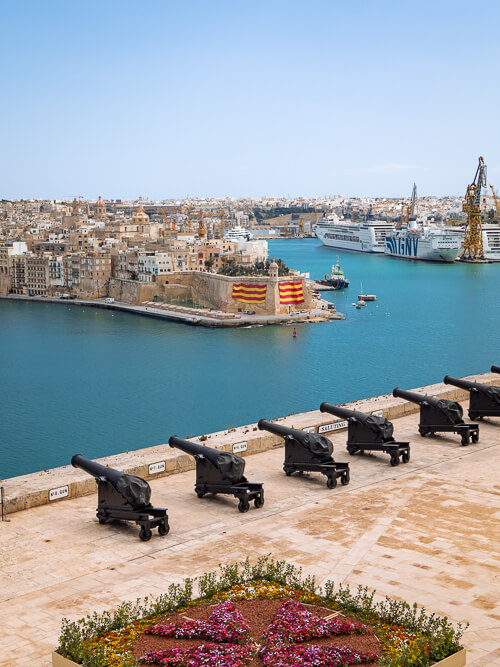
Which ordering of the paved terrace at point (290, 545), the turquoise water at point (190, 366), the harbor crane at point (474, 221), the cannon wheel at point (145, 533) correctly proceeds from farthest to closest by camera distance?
the harbor crane at point (474, 221) < the turquoise water at point (190, 366) < the cannon wheel at point (145, 533) < the paved terrace at point (290, 545)

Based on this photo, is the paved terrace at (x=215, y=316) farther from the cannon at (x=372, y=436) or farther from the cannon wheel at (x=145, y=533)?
the cannon wheel at (x=145, y=533)

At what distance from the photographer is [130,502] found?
584 centimetres

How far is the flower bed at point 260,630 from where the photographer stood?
3.87 meters

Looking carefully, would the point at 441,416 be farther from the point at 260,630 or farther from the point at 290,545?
the point at 260,630

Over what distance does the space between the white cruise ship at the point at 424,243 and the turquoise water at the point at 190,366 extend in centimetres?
2412

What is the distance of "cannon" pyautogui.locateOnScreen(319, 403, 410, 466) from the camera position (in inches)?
302

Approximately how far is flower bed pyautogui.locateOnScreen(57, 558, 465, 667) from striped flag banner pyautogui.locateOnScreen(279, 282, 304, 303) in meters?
34.7

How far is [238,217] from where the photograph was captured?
438 ft

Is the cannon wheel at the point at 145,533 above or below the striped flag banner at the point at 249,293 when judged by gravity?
above

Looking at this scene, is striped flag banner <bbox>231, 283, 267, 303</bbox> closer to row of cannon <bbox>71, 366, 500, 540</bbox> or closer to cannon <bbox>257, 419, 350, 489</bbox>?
row of cannon <bbox>71, 366, 500, 540</bbox>

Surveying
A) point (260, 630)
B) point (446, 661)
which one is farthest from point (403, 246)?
point (446, 661)

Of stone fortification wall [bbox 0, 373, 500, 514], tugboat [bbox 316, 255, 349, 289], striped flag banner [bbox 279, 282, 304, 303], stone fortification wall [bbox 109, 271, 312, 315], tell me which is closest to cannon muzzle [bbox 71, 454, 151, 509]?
A: stone fortification wall [bbox 0, 373, 500, 514]

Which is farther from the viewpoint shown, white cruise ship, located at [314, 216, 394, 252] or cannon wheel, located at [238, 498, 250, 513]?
white cruise ship, located at [314, 216, 394, 252]

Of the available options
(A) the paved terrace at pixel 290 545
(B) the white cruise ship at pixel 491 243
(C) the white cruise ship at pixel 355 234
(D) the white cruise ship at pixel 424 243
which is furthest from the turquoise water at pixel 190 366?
(C) the white cruise ship at pixel 355 234
